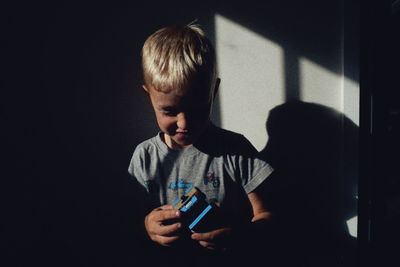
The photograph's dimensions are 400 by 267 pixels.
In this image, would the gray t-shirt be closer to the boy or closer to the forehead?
the boy

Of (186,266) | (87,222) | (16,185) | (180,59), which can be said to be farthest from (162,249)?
(180,59)

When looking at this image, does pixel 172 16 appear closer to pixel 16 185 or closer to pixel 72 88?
pixel 72 88

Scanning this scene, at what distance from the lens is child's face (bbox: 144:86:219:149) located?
654 millimetres

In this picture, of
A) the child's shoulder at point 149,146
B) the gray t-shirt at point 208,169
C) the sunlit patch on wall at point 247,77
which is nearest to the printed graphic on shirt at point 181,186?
the gray t-shirt at point 208,169

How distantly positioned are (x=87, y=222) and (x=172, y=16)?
2.26ft

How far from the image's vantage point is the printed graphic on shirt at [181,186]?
0.80 metres

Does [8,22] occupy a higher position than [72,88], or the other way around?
[8,22]

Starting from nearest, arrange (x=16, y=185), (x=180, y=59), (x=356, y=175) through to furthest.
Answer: (x=180, y=59) < (x=16, y=185) < (x=356, y=175)

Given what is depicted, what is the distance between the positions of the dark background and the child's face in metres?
0.23

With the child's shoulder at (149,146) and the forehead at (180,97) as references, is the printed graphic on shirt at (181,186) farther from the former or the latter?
the forehead at (180,97)

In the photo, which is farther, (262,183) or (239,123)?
(239,123)

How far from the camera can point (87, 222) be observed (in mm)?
908

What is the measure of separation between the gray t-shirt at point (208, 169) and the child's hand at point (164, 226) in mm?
87

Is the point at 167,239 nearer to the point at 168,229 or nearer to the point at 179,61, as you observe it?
the point at 168,229
